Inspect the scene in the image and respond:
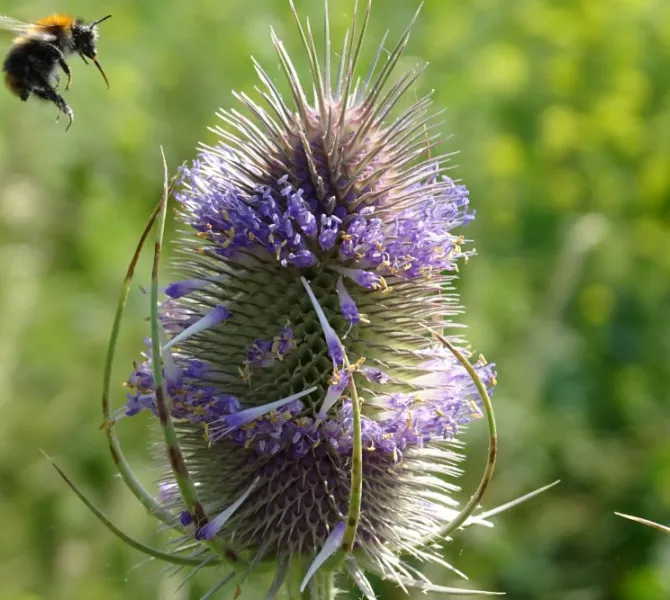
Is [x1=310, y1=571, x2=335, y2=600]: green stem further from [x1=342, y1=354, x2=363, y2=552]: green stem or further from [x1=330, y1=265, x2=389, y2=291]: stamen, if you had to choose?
[x1=330, y1=265, x2=389, y2=291]: stamen

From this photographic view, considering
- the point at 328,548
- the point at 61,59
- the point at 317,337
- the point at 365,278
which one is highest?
the point at 61,59

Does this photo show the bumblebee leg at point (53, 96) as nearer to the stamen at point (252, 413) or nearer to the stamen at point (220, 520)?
the stamen at point (252, 413)

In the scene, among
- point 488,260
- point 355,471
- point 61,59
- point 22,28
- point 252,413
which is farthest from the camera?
point 488,260

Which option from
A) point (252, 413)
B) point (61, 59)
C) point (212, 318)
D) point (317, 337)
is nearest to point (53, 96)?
point (61, 59)

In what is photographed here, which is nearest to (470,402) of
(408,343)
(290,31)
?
(408,343)

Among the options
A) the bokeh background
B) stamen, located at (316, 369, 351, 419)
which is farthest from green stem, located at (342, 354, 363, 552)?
the bokeh background

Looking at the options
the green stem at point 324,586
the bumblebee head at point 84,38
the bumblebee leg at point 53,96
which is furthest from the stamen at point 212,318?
the bumblebee head at point 84,38

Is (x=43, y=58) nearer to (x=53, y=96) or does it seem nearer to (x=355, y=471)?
(x=53, y=96)

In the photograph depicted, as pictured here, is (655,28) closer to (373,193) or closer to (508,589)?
(508,589)
